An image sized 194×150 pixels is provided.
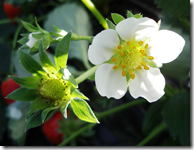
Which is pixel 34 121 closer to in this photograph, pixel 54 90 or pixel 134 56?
pixel 54 90

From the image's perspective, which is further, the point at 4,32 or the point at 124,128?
the point at 4,32

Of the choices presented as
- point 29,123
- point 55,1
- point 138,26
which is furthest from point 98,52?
point 55,1

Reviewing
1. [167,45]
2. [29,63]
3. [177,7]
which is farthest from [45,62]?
[177,7]

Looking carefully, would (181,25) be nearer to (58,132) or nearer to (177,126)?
(177,126)

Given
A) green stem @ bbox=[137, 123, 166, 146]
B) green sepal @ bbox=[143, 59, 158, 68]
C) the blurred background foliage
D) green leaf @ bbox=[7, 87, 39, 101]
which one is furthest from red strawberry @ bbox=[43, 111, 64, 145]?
green sepal @ bbox=[143, 59, 158, 68]

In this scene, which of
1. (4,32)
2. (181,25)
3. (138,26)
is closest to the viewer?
(138,26)
